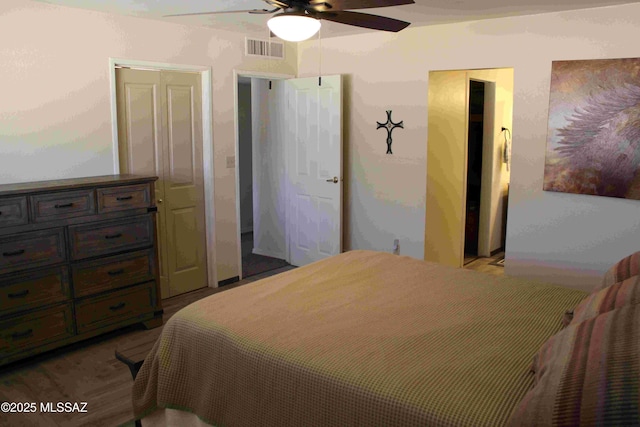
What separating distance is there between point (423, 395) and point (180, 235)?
11.6 feet

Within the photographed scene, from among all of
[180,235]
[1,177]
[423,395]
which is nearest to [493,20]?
[180,235]

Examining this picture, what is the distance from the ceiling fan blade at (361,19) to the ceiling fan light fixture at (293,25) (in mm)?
63

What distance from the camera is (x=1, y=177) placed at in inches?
144

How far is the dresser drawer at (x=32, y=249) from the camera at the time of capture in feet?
10.8

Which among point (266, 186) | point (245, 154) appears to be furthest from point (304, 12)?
point (245, 154)

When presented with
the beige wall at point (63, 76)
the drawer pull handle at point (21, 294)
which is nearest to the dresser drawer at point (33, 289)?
the drawer pull handle at point (21, 294)

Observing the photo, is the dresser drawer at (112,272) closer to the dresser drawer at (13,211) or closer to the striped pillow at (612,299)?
the dresser drawer at (13,211)

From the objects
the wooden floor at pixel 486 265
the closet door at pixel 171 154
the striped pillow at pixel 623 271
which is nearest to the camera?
the striped pillow at pixel 623 271

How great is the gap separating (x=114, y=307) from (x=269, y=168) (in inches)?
106

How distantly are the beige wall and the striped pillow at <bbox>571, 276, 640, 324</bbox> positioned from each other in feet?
11.5

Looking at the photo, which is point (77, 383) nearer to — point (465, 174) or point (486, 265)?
point (465, 174)

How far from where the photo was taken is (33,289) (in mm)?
3426

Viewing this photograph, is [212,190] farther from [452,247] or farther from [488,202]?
[488,202]

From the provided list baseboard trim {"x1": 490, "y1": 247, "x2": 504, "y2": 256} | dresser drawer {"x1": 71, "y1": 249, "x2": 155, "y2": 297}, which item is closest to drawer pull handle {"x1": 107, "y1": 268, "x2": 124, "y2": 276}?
dresser drawer {"x1": 71, "y1": 249, "x2": 155, "y2": 297}
